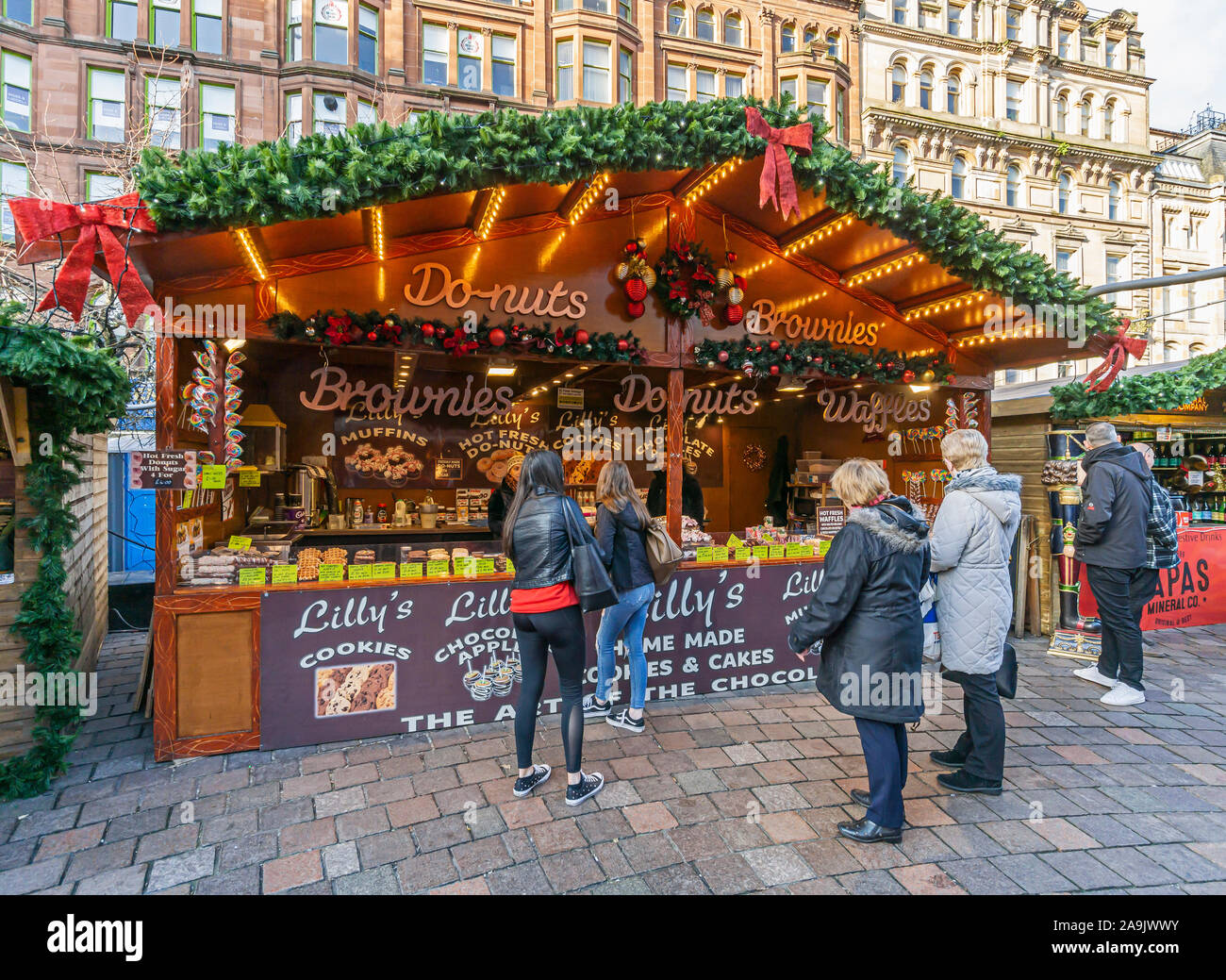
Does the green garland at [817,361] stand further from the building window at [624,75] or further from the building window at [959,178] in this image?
the building window at [959,178]

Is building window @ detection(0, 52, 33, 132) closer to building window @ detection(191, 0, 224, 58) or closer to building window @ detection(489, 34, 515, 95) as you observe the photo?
building window @ detection(191, 0, 224, 58)

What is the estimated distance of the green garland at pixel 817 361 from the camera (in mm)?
5312

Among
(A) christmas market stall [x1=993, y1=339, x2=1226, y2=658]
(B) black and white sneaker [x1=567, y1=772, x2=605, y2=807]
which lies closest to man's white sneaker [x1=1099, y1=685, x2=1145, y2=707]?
(A) christmas market stall [x1=993, y1=339, x2=1226, y2=658]

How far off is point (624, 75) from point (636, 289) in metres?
16.7

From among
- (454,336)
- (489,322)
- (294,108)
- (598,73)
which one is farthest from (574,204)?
(598,73)

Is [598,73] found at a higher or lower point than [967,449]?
higher

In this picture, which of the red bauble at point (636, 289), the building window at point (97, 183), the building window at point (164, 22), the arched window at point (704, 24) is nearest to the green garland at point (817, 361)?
the red bauble at point (636, 289)

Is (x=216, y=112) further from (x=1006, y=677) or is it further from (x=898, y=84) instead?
(x=898, y=84)

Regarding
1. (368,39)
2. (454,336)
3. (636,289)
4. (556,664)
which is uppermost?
(368,39)

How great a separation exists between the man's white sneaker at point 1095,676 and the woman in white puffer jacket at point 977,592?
2591mm

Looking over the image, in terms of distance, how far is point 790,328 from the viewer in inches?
227

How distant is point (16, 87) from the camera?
13.9m
